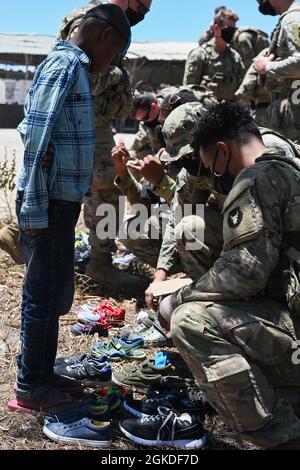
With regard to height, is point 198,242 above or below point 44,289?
below

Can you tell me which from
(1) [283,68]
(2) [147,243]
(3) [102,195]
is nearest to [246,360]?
(2) [147,243]

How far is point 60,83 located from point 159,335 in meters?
1.68

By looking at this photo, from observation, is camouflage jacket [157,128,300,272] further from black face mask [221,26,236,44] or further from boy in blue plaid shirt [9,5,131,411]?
black face mask [221,26,236,44]

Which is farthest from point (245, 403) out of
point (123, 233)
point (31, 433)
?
point (123, 233)

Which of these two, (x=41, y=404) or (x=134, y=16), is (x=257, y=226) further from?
(x=134, y=16)

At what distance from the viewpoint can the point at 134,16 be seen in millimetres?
4277

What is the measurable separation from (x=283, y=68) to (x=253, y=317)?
3313 millimetres

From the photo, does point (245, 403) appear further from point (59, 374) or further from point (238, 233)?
point (59, 374)

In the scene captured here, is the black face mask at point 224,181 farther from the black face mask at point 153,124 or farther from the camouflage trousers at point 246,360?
the black face mask at point 153,124

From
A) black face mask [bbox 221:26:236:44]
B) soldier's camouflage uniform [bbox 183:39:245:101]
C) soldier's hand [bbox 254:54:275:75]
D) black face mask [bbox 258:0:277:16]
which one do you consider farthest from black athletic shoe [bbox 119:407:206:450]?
black face mask [bbox 221:26:236:44]

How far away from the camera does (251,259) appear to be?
2275 mm

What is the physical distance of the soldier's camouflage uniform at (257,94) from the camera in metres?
5.89

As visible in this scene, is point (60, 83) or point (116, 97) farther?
point (116, 97)

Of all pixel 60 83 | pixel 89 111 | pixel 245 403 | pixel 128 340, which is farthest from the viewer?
pixel 128 340
